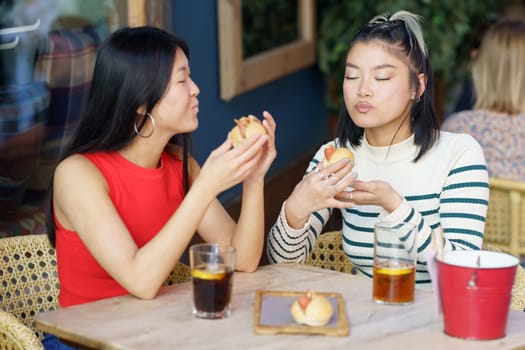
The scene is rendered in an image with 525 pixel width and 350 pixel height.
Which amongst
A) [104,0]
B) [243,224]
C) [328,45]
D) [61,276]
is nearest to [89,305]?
[61,276]

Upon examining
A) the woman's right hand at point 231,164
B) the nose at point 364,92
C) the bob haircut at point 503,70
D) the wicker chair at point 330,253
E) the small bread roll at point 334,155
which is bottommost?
the wicker chair at point 330,253

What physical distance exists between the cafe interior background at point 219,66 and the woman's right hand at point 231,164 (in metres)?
1.51

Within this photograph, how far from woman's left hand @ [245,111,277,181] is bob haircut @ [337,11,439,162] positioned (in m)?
0.39

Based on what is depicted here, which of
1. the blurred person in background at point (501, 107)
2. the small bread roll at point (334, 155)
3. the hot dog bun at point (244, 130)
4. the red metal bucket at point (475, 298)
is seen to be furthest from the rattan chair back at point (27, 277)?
the blurred person in background at point (501, 107)

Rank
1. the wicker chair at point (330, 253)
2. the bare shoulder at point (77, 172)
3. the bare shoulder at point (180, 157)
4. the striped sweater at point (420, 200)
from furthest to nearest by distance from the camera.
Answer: the wicker chair at point (330, 253), the bare shoulder at point (180, 157), the striped sweater at point (420, 200), the bare shoulder at point (77, 172)

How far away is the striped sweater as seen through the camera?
2.40 metres

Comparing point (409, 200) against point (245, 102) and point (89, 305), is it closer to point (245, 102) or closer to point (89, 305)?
point (89, 305)

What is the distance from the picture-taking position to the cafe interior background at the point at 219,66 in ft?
11.3

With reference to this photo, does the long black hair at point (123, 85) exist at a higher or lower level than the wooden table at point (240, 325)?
higher

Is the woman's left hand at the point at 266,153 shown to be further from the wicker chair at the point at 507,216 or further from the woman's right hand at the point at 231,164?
the wicker chair at the point at 507,216

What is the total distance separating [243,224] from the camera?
2350 millimetres

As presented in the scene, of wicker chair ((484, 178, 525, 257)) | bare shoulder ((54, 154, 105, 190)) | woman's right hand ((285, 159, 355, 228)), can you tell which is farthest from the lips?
wicker chair ((484, 178, 525, 257))

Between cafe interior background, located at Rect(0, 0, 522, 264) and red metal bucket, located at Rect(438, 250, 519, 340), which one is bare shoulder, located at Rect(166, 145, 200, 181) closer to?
red metal bucket, located at Rect(438, 250, 519, 340)

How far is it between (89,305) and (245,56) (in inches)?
134
